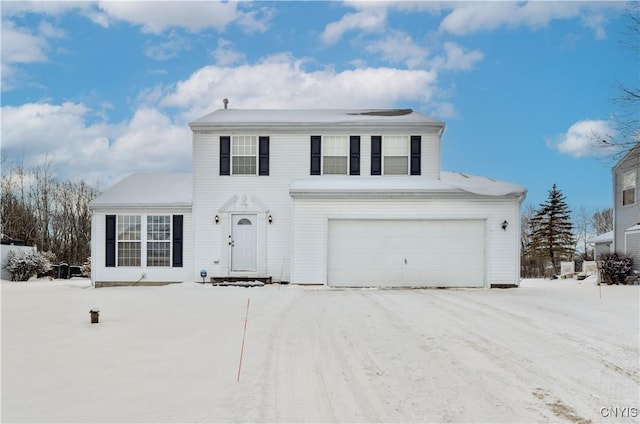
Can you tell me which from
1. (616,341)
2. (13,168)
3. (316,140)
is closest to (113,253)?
(316,140)

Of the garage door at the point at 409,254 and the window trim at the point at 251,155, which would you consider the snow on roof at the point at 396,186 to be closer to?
the garage door at the point at 409,254

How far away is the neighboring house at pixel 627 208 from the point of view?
23.6 metres

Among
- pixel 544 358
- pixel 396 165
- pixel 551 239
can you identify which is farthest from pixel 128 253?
pixel 551 239

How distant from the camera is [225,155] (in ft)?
65.5

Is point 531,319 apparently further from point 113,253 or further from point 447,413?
point 113,253

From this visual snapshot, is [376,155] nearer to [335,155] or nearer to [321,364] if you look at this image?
[335,155]

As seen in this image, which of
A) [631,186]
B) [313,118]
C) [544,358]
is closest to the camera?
[544,358]

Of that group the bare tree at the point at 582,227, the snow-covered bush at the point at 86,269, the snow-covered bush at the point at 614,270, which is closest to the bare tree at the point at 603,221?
the bare tree at the point at 582,227

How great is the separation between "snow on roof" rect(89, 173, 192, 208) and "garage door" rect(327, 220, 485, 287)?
612cm

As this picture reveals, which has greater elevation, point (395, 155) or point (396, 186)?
point (395, 155)

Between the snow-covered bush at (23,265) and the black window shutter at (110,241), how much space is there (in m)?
8.47

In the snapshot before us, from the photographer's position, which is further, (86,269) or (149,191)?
(86,269)

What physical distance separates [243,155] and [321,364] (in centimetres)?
1361

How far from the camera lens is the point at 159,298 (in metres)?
14.5
